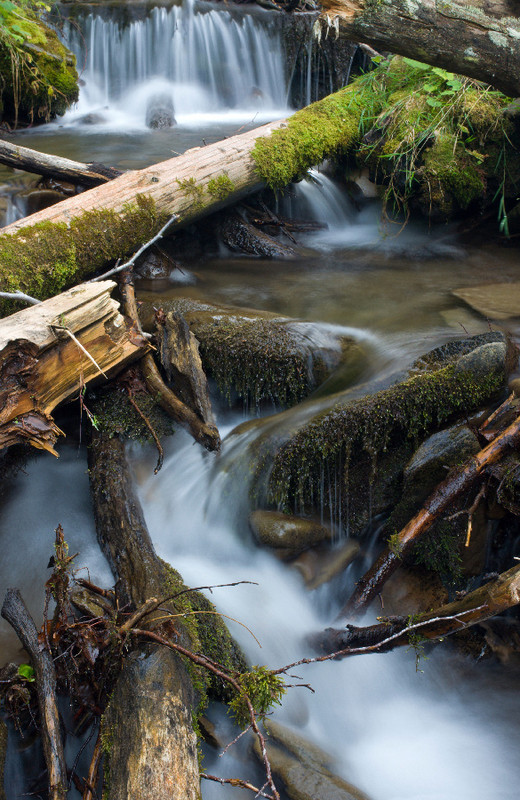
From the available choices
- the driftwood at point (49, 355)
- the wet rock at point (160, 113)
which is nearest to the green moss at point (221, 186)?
the driftwood at point (49, 355)

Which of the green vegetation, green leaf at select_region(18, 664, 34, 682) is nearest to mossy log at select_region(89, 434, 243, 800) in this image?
green leaf at select_region(18, 664, 34, 682)

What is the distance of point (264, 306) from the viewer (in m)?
5.27

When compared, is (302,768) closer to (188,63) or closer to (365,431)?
(365,431)

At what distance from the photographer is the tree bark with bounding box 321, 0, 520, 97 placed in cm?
383

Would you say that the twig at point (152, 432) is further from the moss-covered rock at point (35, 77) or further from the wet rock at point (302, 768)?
the moss-covered rock at point (35, 77)

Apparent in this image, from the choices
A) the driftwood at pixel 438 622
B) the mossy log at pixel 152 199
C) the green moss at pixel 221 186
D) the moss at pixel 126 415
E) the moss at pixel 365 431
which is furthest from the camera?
the green moss at pixel 221 186

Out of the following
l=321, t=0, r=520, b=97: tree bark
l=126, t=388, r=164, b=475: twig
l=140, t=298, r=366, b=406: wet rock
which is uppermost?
l=321, t=0, r=520, b=97: tree bark

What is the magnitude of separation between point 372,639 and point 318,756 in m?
0.57

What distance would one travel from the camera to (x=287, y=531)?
3535 mm

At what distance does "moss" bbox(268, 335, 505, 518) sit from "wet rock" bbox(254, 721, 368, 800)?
1280 millimetres

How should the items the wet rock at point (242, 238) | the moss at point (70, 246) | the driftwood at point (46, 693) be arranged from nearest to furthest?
1. the driftwood at point (46, 693)
2. the moss at point (70, 246)
3. the wet rock at point (242, 238)

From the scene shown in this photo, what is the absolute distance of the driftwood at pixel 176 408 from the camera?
3795mm

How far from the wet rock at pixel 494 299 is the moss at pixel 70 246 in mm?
2759

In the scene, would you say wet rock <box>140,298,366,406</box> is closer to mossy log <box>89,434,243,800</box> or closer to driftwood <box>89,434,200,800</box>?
mossy log <box>89,434,243,800</box>
